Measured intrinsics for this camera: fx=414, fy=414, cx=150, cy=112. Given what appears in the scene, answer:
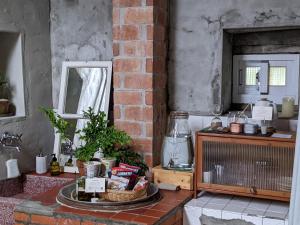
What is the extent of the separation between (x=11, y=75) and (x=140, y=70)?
99 centimetres

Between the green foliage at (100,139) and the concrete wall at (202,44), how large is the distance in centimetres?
51

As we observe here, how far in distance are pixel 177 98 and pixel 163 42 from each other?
0.38 metres

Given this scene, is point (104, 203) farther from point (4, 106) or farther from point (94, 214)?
point (4, 106)

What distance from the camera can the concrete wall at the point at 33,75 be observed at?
280 cm

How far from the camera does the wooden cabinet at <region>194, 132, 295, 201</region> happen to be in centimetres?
217

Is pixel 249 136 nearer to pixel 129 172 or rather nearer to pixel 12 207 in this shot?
pixel 129 172

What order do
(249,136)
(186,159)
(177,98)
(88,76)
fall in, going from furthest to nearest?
(88,76) < (177,98) < (186,159) < (249,136)

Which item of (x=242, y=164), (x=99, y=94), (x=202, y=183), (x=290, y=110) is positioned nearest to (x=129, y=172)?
(x=202, y=183)

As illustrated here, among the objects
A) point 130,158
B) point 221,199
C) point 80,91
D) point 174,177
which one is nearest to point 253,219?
point 221,199

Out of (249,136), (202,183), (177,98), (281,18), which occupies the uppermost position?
(281,18)

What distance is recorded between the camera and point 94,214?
2.01m

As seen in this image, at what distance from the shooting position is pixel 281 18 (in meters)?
2.39

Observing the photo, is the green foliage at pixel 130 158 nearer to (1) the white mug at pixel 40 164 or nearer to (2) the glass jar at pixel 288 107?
(1) the white mug at pixel 40 164

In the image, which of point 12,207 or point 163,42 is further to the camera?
point 163,42
